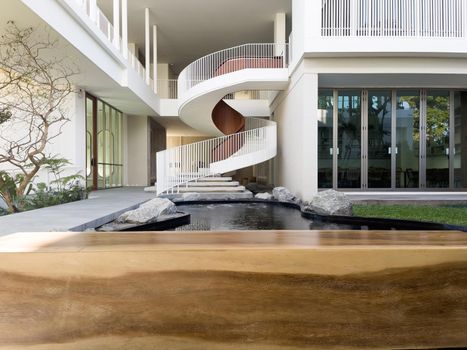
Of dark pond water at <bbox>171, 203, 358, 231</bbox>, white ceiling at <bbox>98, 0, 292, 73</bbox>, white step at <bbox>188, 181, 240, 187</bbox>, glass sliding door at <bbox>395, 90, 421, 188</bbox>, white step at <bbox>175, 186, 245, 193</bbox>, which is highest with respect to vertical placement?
white ceiling at <bbox>98, 0, 292, 73</bbox>

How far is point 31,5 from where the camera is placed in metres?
6.34

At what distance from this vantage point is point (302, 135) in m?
9.55

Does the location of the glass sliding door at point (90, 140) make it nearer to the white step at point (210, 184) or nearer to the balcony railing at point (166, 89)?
the white step at point (210, 184)

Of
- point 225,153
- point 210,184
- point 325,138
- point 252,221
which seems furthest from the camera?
point 225,153

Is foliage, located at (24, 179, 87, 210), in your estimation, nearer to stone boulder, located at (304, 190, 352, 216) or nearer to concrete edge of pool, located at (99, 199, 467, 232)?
concrete edge of pool, located at (99, 199, 467, 232)

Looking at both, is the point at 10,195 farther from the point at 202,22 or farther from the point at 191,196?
the point at 202,22

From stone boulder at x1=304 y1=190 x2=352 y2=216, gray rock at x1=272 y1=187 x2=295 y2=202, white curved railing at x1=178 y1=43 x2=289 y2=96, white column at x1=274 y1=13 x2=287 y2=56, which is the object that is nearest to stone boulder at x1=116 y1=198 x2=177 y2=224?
stone boulder at x1=304 y1=190 x2=352 y2=216

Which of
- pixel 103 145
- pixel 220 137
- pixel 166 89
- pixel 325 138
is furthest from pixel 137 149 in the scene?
pixel 325 138

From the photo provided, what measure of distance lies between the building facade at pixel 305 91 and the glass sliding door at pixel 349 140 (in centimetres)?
3

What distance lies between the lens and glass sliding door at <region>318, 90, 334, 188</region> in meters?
11.1

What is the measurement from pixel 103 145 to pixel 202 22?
6678mm

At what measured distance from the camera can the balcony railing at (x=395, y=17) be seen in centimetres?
926

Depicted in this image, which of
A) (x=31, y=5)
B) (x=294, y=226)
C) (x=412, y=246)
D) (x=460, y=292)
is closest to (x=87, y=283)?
(x=412, y=246)

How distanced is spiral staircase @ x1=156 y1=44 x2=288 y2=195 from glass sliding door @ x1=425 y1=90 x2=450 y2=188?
178 inches
